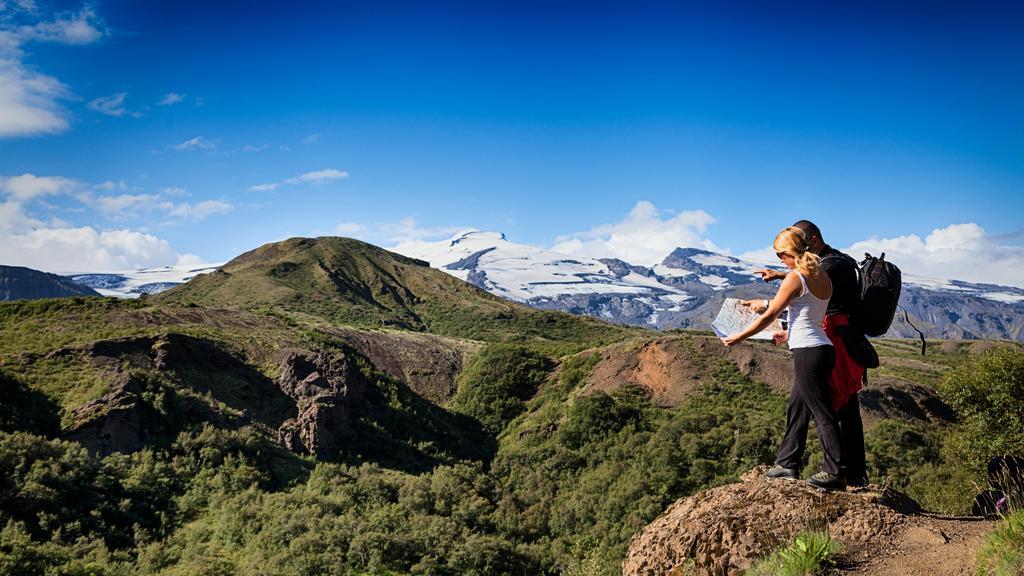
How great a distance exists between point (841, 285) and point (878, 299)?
1.31 feet

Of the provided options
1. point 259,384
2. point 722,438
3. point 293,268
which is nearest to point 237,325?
point 259,384

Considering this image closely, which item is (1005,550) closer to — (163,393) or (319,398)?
(163,393)

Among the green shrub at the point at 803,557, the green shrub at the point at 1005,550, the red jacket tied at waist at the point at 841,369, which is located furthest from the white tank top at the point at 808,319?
the green shrub at the point at 1005,550

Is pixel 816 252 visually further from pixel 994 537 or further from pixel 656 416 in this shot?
pixel 656 416

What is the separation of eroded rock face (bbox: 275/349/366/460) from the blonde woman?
3016 cm

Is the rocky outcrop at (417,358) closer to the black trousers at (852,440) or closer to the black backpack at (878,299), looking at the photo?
the black trousers at (852,440)

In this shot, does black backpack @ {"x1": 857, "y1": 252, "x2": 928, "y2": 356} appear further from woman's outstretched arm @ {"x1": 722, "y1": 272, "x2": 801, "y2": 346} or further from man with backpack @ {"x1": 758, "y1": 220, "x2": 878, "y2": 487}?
woman's outstretched arm @ {"x1": 722, "y1": 272, "x2": 801, "y2": 346}

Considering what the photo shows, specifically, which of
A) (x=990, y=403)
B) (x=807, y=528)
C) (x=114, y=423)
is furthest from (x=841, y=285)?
(x=114, y=423)

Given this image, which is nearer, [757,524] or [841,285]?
[757,524]

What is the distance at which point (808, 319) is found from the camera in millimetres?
6027

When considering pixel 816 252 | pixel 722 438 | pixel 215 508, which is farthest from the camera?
pixel 722 438

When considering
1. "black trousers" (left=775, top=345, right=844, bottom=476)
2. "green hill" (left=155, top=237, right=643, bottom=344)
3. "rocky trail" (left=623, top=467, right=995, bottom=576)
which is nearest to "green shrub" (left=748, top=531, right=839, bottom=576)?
"rocky trail" (left=623, top=467, right=995, bottom=576)

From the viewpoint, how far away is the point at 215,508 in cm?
2459

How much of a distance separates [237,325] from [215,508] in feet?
92.2
